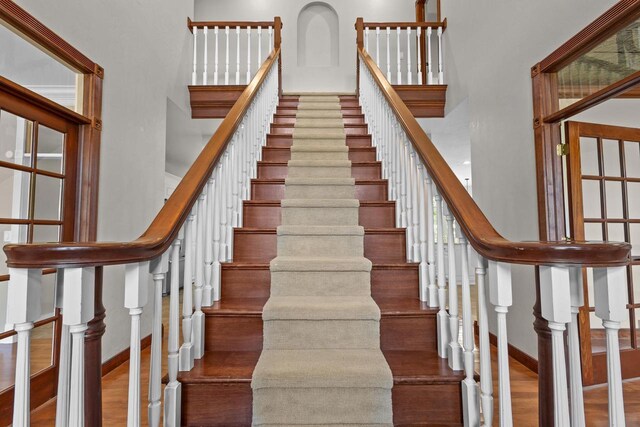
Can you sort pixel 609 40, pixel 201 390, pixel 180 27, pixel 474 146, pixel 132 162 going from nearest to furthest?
pixel 201 390, pixel 609 40, pixel 132 162, pixel 474 146, pixel 180 27

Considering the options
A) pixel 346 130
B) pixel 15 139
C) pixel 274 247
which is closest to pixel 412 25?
pixel 346 130

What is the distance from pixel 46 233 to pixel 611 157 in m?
3.82

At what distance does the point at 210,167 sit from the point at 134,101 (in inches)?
73.4

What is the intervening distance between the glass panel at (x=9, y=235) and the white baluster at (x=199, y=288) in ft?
4.04

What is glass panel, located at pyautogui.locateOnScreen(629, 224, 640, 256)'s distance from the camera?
102 inches

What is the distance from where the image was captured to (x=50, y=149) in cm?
216

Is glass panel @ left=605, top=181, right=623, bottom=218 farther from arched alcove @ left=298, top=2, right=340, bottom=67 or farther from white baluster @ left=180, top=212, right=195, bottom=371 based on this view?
arched alcove @ left=298, top=2, right=340, bottom=67

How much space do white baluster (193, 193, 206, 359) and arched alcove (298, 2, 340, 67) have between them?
5.18 meters

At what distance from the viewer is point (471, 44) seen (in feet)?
10.8

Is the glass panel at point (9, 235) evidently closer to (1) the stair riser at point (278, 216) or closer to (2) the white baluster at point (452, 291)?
(1) the stair riser at point (278, 216)

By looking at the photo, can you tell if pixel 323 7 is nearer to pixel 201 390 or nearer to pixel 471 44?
pixel 471 44

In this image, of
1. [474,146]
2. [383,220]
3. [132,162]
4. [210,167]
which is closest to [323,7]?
[474,146]

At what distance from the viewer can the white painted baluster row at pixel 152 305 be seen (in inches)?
29.3

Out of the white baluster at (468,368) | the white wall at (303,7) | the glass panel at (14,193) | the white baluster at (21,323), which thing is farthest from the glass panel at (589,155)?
the white wall at (303,7)
